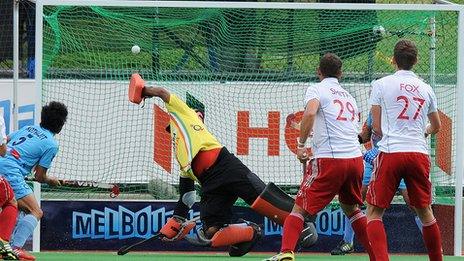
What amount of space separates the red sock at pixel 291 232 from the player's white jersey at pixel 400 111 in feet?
2.83

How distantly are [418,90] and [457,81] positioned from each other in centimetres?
503

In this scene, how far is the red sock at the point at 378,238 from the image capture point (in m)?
9.38

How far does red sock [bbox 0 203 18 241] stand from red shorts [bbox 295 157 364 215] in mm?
2801

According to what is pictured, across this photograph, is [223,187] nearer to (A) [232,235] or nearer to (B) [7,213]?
(A) [232,235]

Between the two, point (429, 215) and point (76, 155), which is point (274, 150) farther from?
Result: point (429, 215)

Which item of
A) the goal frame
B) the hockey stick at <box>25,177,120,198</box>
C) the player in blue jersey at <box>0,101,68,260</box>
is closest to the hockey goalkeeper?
the player in blue jersey at <box>0,101,68,260</box>

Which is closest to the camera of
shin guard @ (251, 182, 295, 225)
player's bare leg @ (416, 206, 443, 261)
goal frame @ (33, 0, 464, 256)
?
player's bare leg @ (416, 206, 443, 261)

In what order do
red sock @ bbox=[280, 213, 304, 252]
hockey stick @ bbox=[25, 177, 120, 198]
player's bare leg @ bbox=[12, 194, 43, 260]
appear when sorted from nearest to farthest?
1. red sock @ bbox=[280, 213, 304, 252]
2. player's bare leg @ bbox=[12, 194, 43, 260]
3. hockey stick @ bbox=[25, 177, 120, 198]

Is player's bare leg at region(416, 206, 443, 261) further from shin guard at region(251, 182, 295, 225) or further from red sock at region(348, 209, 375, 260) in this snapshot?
shin guard at region(251, 182, 295, 225)

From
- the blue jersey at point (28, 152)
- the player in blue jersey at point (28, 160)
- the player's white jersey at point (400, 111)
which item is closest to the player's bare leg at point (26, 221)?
the player in blue jersey at point (28, 160)

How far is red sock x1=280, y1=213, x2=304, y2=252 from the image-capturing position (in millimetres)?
9641

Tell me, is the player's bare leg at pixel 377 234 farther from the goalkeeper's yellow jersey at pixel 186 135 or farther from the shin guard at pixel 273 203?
the goalkeeper's yellow jersey at pixel 186 135

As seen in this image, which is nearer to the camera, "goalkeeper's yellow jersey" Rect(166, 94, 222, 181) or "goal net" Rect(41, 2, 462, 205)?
"goalkeeper's yellow jersey" Rect(166, 94, 222, 181)

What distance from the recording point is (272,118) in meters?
14.9
